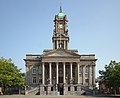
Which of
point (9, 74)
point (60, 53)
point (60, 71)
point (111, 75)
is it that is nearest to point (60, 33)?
point (60, 53)

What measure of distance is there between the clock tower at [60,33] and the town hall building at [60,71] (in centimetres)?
975

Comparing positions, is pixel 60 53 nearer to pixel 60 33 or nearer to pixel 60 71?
pixel 60 71

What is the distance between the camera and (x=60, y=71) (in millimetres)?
109688

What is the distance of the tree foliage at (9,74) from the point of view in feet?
251

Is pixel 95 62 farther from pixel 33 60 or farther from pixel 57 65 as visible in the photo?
pixel 33 60

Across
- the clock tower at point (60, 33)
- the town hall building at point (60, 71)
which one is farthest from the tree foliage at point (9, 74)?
the clock tower at point (60, 33)

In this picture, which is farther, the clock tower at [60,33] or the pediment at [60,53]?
the clock tower at [60,33]

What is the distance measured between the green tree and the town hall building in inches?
458

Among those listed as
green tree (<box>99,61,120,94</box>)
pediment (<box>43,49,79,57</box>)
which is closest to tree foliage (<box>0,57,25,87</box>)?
pediment (<box>43,49,79,57</box>)

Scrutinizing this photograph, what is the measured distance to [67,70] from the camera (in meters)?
110

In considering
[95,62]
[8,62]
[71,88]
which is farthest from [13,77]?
[95,62]

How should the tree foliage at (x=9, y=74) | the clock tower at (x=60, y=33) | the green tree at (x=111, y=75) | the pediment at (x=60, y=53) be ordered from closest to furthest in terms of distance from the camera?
the tree foliage at (x=9, y=74)
the green tree at (x=111, y=75)
the pediment at (x=60, y=53)
the clock tower at (x=60, y=33)

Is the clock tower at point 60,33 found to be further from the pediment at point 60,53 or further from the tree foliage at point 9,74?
the tree foliage at point 9,74

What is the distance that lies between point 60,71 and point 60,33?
18666 mm
